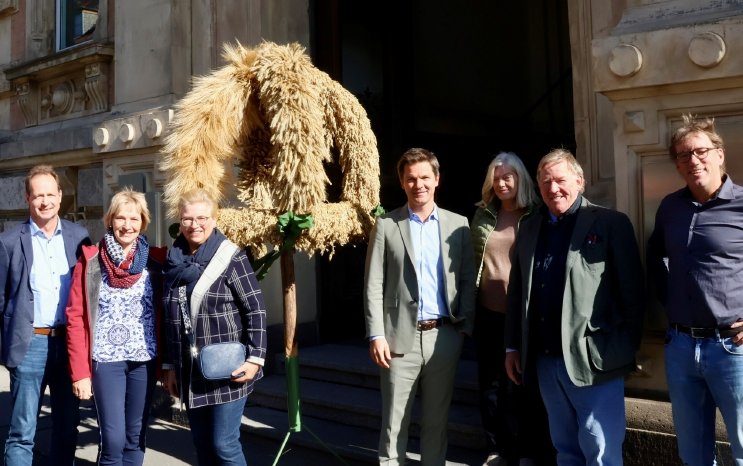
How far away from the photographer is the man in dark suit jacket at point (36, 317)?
11.8ft

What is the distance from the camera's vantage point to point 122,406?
3.42 m

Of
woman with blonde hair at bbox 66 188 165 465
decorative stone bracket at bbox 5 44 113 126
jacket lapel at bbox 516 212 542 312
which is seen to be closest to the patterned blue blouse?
woman with blonde hair at bbox 66 188 165 465

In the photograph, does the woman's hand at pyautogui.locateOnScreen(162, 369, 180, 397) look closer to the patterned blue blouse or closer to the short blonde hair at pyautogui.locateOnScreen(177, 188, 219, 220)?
the patterned blue blouse

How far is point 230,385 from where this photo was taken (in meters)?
3.21

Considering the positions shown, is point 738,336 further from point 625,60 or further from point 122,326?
point 122,326

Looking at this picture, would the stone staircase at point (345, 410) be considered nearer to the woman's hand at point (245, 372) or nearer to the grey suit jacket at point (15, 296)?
the woman's hand at point (245, 372)

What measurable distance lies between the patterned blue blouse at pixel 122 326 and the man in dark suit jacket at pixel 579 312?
5.72ft

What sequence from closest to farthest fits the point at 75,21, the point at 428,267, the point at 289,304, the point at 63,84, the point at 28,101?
1. the point at 428,267
2. the point at 289,304
3. the point at 63,84
4. the point at 75,21
5. the point at 28,101

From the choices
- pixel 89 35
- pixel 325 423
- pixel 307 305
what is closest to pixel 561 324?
pixel 325 423

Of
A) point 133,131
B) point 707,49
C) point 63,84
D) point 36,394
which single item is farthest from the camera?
point 63,84

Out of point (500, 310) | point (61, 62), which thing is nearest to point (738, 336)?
point (500, 310)

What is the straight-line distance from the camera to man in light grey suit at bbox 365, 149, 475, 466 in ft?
11.1

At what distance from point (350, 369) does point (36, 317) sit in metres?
2.31

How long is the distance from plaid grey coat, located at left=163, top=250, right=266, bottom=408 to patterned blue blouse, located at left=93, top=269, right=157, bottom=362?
0.54 ft
